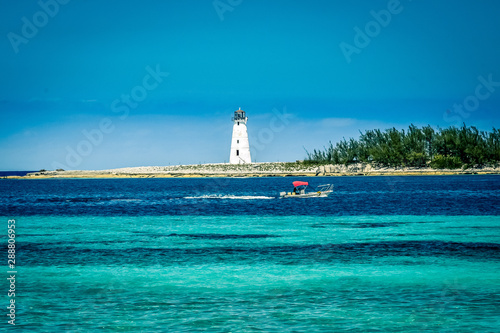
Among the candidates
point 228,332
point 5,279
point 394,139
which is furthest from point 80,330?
point 394,139

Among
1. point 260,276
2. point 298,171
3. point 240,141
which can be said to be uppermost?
point 240,141

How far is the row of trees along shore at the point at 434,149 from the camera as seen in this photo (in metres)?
171

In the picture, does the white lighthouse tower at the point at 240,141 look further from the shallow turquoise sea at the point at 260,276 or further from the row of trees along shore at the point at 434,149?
the shallow turquoise sea at the point at 260,276

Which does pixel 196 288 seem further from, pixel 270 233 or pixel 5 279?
pixel 270 233

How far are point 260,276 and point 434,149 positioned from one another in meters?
161

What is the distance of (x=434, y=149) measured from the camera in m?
176

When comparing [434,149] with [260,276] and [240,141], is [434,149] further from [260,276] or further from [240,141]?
[260,276]

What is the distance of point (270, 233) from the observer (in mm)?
39781

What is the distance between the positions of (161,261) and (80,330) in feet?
38.1

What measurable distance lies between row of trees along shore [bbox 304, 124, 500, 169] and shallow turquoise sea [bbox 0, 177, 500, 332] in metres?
130

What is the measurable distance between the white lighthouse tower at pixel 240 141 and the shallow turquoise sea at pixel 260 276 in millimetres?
110490

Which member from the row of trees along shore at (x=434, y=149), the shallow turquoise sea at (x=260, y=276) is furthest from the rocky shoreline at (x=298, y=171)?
the shallow turquoise sea at (x=260, y=276)

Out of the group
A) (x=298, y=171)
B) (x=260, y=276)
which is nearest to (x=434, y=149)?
(x=298, y=171)

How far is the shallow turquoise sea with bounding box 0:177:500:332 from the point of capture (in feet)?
57.2
